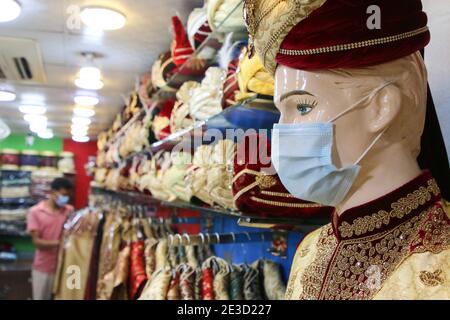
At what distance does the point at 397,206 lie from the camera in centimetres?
74

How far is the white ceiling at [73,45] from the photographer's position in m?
1.65

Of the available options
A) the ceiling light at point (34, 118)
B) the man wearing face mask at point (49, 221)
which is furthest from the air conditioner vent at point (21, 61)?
the man wearing face mask at point (49, 221)

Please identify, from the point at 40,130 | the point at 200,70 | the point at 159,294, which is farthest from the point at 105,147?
the point at 159,294

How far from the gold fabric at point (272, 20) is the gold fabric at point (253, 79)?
222mm

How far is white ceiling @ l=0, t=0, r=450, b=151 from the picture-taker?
1050mm

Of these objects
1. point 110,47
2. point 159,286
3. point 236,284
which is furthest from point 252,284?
point 110,47

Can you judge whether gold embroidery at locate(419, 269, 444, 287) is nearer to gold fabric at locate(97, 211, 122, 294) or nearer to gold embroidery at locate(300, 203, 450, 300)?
gold embroidery at locate(300, 203, 450, 300)

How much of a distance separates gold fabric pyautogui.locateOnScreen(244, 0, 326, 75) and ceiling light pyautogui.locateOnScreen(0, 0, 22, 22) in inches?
42.9

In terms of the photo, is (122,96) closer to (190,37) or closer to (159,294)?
(190,37)

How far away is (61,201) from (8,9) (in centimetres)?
185

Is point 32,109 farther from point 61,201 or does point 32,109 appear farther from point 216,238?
point 61,201

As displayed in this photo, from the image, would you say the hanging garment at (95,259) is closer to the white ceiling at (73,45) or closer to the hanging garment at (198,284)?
the white ceiling at (73,45)

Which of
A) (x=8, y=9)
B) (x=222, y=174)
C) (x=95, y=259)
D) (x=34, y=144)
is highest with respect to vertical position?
(x=8, y=9)
